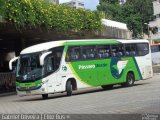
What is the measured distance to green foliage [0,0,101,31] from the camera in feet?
88.3

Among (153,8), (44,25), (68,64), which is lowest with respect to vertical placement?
Answer: (68,64)

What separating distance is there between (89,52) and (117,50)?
2.78m

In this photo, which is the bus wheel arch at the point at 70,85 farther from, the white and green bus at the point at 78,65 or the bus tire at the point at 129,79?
the bus tire at the point at 129,79

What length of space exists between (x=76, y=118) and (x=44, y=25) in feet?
61.3

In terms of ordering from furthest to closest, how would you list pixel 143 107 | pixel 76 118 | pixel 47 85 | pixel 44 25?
pixel 44 25, pixel 47 85, pixel 143 107, pixel 76 118

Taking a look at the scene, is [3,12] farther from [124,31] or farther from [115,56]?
[124,31]

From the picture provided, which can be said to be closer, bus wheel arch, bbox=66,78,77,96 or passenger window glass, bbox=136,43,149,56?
bus wheel arch, bbox=66,78,77,96

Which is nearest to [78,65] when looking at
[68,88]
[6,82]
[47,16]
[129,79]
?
[68,88]

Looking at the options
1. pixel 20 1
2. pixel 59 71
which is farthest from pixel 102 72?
pixel 20 1

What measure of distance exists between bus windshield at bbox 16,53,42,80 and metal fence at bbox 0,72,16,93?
1083 cm

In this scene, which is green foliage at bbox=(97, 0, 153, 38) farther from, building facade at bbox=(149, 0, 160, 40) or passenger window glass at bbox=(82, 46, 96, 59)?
passenger window glass at bbox=(82, 46, 96, 59)

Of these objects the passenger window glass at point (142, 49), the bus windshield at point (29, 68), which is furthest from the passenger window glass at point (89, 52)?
the passenger window glass at point (142, 49)

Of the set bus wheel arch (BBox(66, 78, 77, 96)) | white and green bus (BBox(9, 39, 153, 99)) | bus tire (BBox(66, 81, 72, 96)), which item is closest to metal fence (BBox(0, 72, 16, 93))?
white and green bus (BBox(9, 39, 153, 99))

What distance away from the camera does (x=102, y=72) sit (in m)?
26.6
